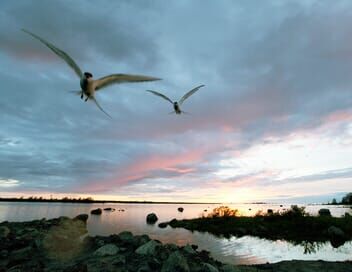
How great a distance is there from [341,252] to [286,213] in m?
16.4

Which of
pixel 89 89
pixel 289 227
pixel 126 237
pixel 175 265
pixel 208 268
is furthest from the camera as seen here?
pixel 289 227

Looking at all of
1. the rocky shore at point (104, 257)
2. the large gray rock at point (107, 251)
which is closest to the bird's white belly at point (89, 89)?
the rocky shore at point (104, 257)

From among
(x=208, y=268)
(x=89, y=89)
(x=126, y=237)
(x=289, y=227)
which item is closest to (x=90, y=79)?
(x=89, y=89)

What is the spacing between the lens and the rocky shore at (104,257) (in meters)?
9.50

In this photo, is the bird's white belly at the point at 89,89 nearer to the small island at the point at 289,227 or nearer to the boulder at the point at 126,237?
the boulder at the point at 126,237

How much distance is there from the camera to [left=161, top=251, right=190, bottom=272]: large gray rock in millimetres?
9312

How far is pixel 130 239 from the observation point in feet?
41.9

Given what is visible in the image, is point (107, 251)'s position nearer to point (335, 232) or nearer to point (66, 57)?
point (66, 57)

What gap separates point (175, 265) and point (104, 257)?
2354 mm

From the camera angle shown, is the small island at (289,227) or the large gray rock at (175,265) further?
the small island at (289,227)

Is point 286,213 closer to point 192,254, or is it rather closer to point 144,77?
point 192,254

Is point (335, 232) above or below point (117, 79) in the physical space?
below

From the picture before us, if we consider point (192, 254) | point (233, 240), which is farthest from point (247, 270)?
point (233, 240)

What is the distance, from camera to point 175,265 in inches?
370
